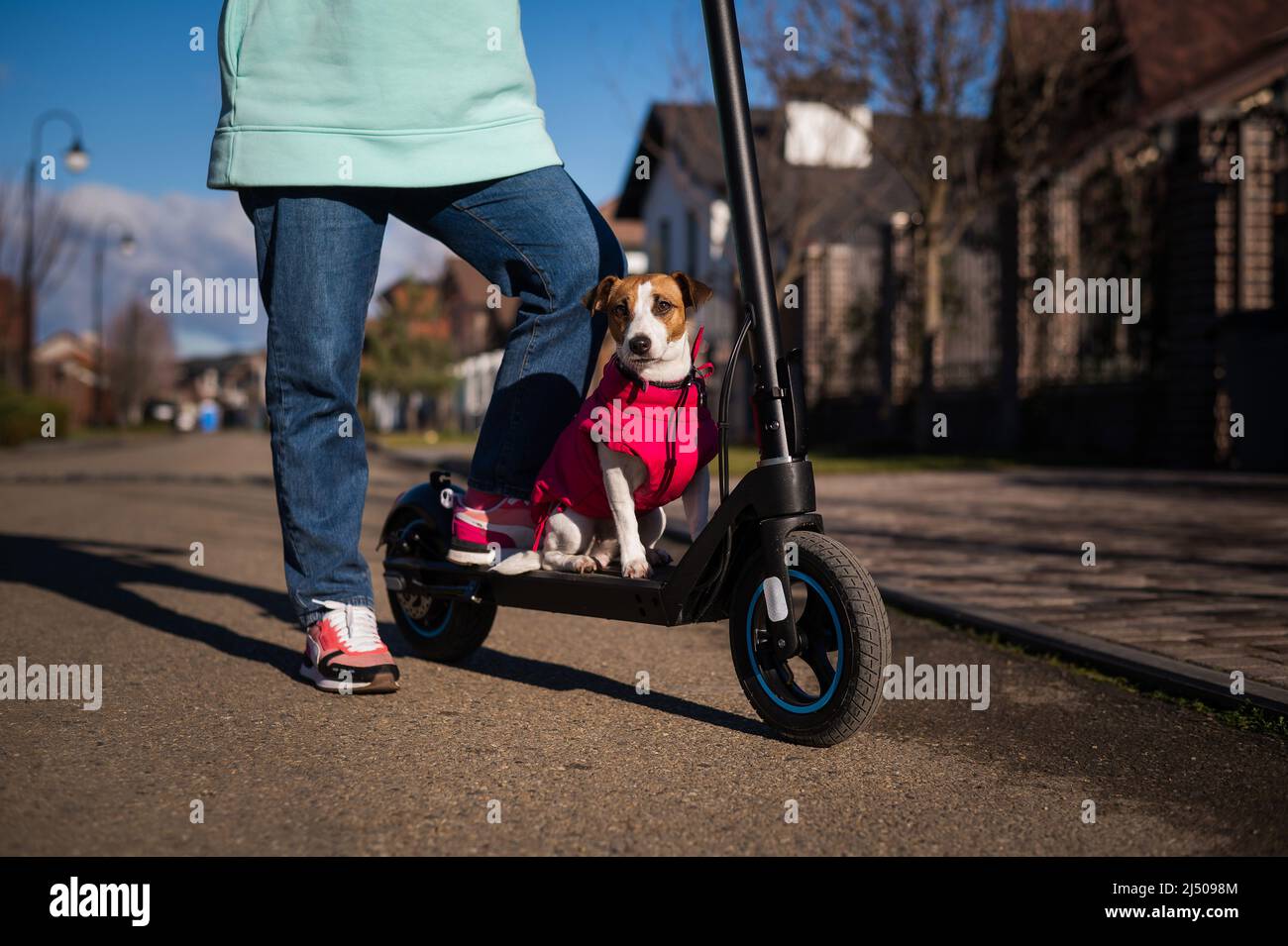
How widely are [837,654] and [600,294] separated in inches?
48.1

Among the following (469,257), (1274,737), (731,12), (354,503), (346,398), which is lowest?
(1274,737)

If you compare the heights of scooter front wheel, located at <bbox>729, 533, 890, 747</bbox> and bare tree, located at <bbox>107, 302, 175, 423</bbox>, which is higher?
bare tree, located at <bbox>107, 302, 175, 423</bbox>

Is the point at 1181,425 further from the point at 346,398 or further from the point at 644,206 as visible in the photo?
the point at 644,206

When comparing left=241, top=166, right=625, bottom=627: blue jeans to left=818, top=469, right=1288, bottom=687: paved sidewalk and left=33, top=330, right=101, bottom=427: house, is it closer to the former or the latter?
left=818, top=469, right=1288, bottom=687: paved sidewalk

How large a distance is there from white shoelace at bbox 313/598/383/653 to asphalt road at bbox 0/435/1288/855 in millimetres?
169

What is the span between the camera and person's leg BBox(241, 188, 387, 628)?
135 inches

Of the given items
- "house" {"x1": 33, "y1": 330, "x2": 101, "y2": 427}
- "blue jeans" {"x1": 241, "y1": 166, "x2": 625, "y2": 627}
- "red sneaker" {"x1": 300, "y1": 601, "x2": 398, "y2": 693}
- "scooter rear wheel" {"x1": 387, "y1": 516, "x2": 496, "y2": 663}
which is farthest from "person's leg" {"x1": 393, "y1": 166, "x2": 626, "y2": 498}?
"house" {"x1": 33, "y1": 330, "x2": 101, "y2": 427}

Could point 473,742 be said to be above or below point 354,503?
below

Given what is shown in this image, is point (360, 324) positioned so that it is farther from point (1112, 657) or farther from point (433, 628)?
point (1112, 657)

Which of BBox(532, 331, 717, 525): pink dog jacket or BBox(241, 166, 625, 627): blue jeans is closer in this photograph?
BBox(532, 331, 717, 525): pink dog jacket

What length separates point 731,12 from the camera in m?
3.11

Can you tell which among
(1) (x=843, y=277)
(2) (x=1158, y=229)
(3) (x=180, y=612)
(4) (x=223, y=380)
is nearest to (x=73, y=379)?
(4) (x=223, y=380)
